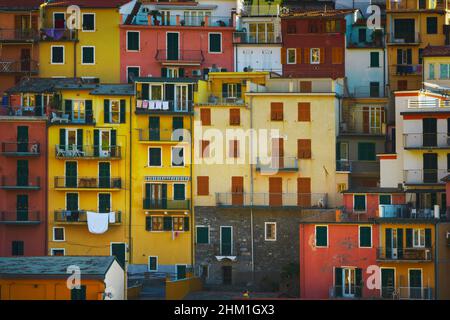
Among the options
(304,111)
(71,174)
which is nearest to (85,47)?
(71,174)

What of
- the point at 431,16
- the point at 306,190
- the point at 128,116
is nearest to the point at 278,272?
the point at 306,190

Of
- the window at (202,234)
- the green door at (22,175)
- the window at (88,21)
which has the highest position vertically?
the window at (88,21)

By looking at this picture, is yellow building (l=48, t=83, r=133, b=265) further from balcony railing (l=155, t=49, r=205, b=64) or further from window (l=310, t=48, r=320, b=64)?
window (l=310, t=48, r=320, b=64)

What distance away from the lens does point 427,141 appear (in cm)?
11138

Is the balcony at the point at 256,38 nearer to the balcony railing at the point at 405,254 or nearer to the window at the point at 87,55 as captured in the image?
the window at the point at 87,55

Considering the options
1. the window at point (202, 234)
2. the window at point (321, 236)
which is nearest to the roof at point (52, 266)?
the window at point (202, 234)

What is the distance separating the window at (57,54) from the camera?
123188 mm

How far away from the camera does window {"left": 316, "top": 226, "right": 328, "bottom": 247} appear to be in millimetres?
106250

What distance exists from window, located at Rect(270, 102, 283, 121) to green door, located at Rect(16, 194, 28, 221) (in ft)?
48.5

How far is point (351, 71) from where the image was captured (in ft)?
407

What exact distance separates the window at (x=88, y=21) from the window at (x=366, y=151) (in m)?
18.2

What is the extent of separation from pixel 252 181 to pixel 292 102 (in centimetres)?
504

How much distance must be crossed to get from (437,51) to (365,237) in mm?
18832
